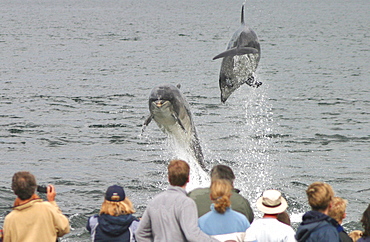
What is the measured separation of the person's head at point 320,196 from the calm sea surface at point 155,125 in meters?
8.04

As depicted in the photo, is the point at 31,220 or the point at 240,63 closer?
the point at 31,220

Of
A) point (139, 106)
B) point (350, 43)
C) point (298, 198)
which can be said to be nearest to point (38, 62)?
point (139, 106)

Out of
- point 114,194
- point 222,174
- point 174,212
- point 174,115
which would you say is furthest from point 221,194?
point 174,115

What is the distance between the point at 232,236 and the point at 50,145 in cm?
1866

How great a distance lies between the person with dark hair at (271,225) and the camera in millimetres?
8758

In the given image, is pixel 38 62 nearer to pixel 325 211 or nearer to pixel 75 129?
pixel 75 129

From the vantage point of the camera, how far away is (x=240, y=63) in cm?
1619

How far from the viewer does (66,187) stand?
65.7ft

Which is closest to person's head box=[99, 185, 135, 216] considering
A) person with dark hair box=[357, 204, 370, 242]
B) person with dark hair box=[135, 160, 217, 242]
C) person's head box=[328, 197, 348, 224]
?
person with dark hair box=[135, 160, 217, 242]

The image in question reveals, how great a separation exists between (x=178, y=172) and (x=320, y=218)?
1.79 metres

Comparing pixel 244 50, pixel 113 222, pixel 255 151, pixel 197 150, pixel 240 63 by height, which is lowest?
pixel 255 151

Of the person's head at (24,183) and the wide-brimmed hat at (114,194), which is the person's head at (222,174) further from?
the person's head at (24,183)

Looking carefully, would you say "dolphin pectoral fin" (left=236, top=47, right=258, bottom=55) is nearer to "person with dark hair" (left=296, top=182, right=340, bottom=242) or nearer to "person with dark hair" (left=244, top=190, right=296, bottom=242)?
"person with dark hair" (left=244, top=190, right=296, bottom=242)

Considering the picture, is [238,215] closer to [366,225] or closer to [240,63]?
[366,225]
